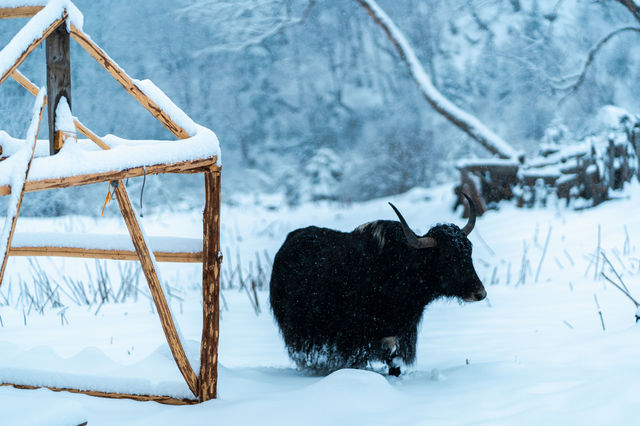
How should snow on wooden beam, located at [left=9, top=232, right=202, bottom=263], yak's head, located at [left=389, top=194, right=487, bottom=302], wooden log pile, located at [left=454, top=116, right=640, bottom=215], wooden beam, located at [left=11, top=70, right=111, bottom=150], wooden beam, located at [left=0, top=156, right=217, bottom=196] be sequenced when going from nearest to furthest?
wooden beam, located at [left=0, top=156, right=217, bottom=196] → wooden beam, located at [left=11, top=70, right=111, bottom=150] → snow on wooden beam, located at [left=9, top=232, right=202, bottom=263] → yak's head, located at [left=389, top=194, right=487, bottom=302] → wooden log pile, located at [left=454, top=116, right=640, bottom=215]

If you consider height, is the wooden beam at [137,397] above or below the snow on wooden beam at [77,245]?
below

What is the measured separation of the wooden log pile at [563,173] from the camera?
8922 mm

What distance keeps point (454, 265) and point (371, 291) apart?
0.39m

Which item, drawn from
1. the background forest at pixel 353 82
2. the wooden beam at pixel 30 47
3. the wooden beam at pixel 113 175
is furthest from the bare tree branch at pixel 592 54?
the wooden beam at pixel 30 47

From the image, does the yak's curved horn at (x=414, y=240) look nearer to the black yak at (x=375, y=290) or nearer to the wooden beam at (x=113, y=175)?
the black yak at (x=375, y=290)

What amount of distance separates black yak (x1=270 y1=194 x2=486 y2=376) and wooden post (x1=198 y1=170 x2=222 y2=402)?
680 millimetres

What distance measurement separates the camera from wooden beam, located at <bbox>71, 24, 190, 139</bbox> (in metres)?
2.05

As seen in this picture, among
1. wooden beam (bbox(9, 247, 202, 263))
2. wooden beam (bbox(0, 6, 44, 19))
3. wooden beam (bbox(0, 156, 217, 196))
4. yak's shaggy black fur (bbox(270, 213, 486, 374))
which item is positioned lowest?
yak's shaggy black fur (bbox(270, 213, 486, 374))

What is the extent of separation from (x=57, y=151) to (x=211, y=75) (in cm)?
1210

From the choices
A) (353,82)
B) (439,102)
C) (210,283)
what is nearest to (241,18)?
(353,82)

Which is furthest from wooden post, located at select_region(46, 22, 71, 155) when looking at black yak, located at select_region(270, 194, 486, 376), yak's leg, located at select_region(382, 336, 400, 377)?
yak's leg, located at select_region(382, 336, 400, 377)

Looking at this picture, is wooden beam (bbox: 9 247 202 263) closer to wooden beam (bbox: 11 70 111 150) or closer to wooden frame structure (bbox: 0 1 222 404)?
wooden frame structure (bbox: 0 1 222 404)

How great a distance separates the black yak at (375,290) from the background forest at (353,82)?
377 inches

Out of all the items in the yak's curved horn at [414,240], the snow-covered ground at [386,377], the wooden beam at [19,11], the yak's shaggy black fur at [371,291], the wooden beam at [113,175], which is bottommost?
the snow-covered ground at [386,377]
